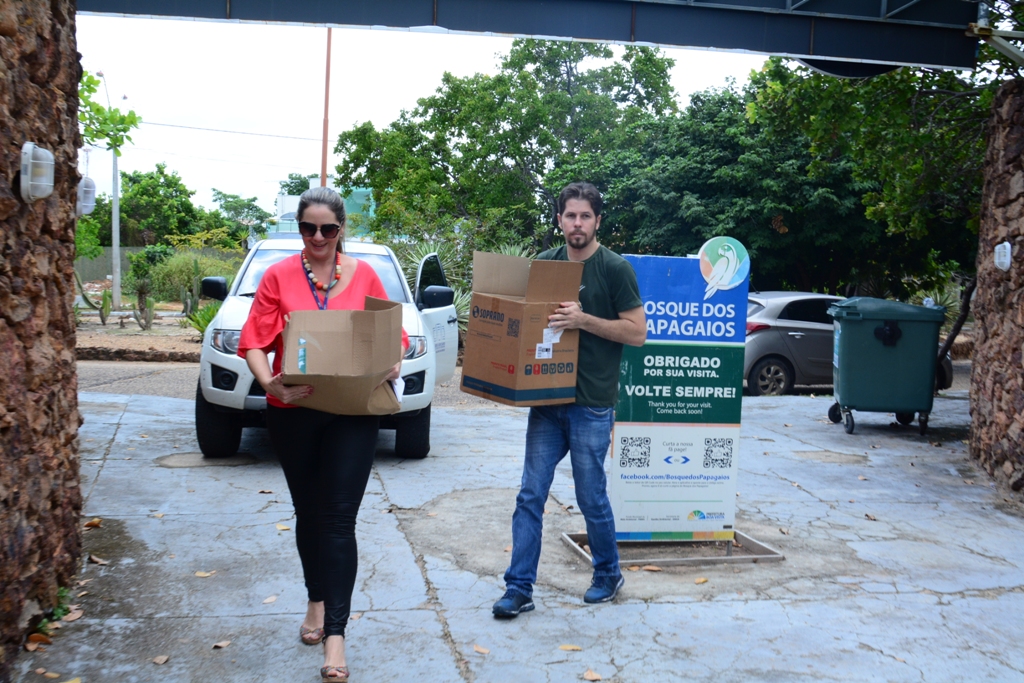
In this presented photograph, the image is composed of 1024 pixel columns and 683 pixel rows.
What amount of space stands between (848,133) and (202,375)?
8987mm

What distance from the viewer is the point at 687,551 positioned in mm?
5570

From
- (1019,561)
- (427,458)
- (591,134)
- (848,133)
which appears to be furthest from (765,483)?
(591,134)

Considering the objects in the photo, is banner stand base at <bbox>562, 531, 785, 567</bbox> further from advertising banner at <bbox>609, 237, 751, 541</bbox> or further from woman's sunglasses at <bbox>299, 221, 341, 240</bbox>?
woman's sunglasses at <bbox>299, 221, 341, 240</bbox>

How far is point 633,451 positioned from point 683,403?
393 mm

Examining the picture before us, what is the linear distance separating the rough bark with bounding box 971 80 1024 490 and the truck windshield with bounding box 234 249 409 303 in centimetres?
493

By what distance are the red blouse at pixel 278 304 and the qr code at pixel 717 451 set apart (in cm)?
241

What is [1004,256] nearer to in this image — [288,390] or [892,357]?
[892,357]

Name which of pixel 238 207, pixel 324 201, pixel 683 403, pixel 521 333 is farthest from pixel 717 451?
pixel 238 207

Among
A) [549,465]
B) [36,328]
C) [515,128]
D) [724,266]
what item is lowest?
[549,465]

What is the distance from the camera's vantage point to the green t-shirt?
4.37m

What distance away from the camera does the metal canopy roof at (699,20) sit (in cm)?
862

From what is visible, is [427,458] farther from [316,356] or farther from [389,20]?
[316,356]

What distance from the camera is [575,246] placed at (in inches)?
175

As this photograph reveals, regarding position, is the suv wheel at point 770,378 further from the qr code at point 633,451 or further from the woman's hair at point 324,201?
the woman's hair at point 324,201
